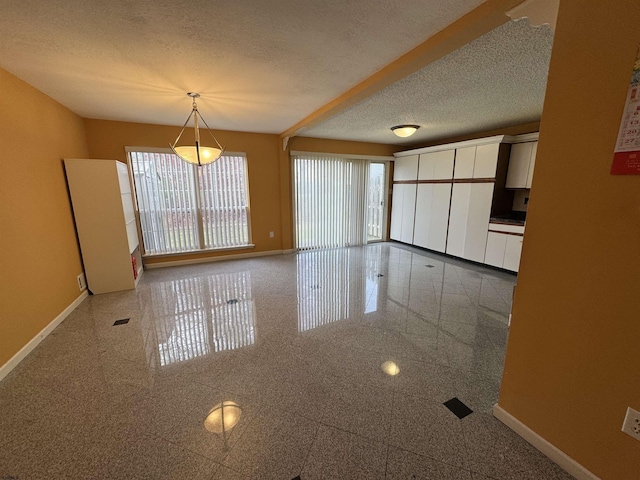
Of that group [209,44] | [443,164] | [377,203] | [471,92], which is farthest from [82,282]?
[443,164]

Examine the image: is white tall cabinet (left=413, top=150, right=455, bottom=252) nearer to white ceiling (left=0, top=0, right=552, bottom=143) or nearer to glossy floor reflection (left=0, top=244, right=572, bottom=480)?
white ceiling (left=0, top=0, right=552, bottom=143)

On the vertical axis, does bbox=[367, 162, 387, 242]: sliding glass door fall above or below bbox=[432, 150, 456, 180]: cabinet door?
below

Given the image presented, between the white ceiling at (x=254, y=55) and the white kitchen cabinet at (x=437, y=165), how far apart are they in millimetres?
1465

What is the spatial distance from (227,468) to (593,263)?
1963 millimetres

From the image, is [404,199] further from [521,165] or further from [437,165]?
[521,165]

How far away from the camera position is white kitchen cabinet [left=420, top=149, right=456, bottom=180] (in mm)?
4836

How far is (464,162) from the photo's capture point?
4.57 meters

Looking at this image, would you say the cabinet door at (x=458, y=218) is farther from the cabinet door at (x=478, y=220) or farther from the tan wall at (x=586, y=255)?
the tan wall at (x=586, y=255)

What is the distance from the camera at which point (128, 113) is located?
3.49 m

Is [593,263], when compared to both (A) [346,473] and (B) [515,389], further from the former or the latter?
(A) [346,473]

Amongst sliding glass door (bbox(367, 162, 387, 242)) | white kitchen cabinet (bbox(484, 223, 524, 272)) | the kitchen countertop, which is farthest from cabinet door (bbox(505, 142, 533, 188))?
sliding glass door (bbox(367, 162, 387, 242))

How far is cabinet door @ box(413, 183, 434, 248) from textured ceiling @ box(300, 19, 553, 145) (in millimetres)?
1158

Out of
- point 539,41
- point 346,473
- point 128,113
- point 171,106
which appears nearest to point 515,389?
point 346,473

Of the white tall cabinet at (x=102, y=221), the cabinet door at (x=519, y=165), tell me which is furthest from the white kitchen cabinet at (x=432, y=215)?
the white tall cabinet at (x=102, y=221)
